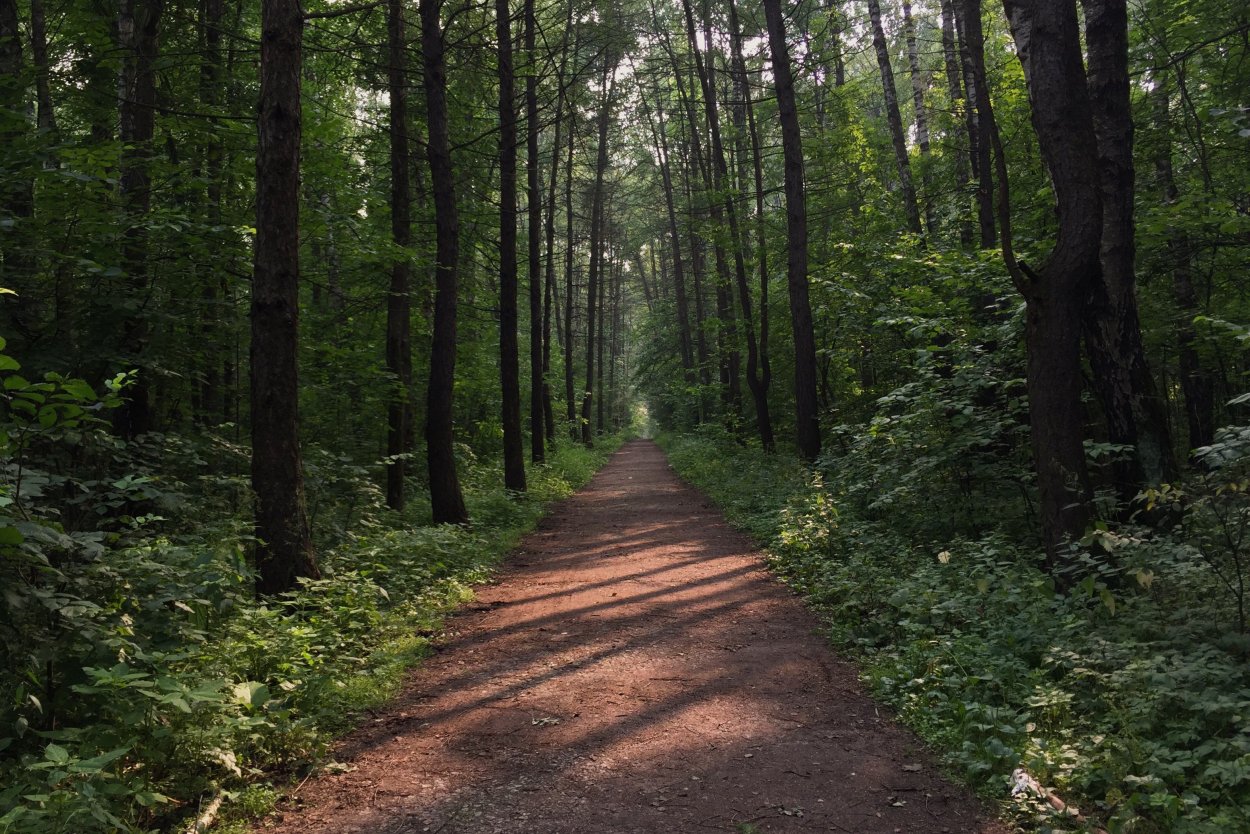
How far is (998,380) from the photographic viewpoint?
7508 mm

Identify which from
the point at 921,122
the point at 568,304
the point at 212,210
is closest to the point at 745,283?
the point at 921,122

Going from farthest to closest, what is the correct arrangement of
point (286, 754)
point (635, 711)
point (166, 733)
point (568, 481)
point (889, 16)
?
point (889, 16)
point (568, 481)
point (635, 711)
point (286, 754)
point (166, 733)

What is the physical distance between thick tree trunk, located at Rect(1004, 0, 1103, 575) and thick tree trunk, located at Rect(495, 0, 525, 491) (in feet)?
30.7

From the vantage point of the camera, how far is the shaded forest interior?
3486mm

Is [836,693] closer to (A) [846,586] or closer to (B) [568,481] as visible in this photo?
(A) [846,586]

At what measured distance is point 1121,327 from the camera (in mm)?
5805

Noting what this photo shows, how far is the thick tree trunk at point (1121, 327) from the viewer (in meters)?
5.79

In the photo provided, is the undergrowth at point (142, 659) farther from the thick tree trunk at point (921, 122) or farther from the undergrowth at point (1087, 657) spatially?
the thick tree trunk at point (921, 122)

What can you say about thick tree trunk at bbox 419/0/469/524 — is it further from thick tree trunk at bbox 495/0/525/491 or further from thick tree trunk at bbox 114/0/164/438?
thick tree trunk at bbox 114/0/164/438

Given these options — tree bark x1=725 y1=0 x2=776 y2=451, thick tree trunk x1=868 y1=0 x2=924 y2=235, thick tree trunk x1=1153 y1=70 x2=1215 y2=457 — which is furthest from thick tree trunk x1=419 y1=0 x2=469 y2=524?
thick tree trunk x1=1153 y1=70 x2=1215 y2=457

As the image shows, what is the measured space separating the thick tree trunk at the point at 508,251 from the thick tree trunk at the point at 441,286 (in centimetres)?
214

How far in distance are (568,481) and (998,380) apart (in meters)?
12.9

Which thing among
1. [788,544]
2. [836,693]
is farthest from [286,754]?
[788,544]

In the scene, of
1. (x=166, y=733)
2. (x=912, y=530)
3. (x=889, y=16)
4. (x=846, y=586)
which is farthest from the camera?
(x=889, y=16)
